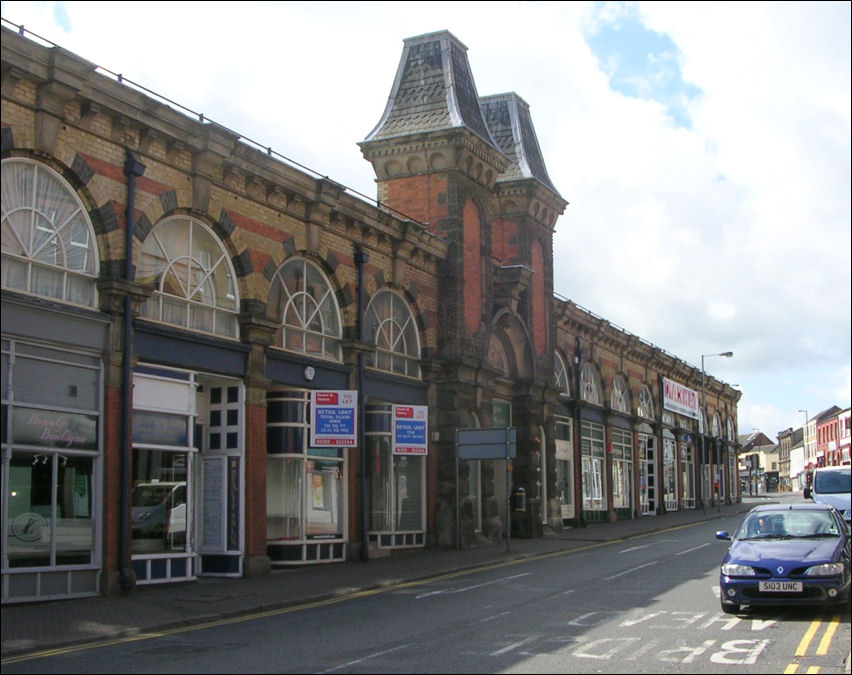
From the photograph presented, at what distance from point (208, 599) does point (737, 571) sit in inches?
323

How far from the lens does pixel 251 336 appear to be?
20.9 metres

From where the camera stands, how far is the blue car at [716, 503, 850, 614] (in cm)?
1361

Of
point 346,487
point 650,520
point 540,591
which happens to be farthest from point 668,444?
point 540,591

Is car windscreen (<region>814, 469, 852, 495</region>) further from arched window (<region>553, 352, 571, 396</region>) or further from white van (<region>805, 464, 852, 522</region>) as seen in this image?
arched window (<region>553, 352, 571, 396</region>)

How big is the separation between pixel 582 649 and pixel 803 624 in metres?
3.59

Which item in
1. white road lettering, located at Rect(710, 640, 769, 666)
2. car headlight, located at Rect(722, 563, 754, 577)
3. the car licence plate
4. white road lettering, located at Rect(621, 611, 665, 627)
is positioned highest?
car headlight, located at Rect(722, 563, 754, 577)

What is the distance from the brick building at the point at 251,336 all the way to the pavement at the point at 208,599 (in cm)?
55

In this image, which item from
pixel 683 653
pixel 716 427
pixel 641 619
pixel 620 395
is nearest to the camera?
pixel 683 653

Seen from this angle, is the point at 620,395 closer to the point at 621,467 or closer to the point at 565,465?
the point at 621,467

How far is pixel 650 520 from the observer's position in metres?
45.4

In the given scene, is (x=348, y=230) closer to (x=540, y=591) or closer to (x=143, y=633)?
(x=540, y=591)

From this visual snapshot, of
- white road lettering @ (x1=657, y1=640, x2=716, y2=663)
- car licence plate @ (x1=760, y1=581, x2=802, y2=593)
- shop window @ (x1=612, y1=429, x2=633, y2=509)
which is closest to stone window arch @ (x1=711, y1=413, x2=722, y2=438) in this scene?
shop window @ (x1=612, y1=429, x2=633, y2=509)

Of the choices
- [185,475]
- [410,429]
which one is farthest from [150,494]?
[410,429]

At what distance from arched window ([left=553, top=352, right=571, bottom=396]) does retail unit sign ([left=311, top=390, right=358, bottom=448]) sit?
60.5 ft
